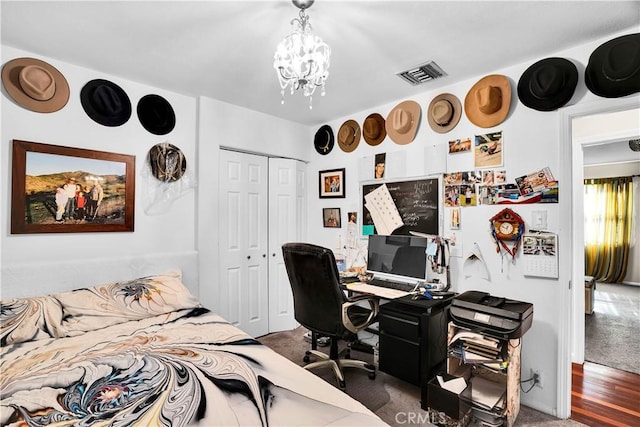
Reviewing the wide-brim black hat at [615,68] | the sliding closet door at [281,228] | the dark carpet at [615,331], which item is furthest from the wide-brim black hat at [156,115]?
the dark carpet at [615,331]

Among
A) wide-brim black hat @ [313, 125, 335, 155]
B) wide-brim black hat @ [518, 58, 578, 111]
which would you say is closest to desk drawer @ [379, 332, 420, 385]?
wide-brim black hat @ [518, 58, 578, 111]

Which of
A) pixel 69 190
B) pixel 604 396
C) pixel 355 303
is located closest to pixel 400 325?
pixel 355 303

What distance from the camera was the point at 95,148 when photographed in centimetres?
249

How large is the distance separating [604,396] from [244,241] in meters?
3.43

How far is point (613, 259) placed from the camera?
6.13m

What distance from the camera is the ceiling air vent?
2.40 meters

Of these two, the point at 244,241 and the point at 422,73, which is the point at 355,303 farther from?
the point at 422,73

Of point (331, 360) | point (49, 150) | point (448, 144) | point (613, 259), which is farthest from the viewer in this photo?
point (613, 259)

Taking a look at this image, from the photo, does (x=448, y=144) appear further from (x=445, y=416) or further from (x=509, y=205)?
(x=445, y=416)

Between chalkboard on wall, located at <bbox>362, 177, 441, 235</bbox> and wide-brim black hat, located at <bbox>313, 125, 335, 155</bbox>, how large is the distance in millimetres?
940

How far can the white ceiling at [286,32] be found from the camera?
1.73m

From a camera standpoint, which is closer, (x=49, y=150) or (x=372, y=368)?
(x=49, y=150)

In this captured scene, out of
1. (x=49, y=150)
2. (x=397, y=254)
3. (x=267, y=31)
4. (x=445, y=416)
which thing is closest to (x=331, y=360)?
(x=445, y=416)

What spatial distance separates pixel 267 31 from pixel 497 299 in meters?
2.45
